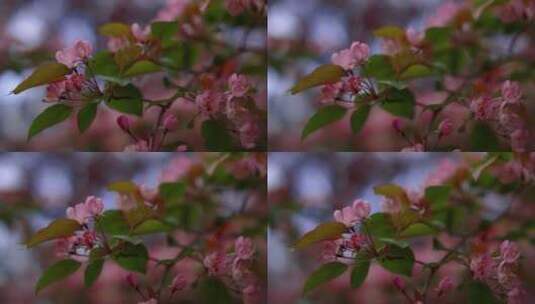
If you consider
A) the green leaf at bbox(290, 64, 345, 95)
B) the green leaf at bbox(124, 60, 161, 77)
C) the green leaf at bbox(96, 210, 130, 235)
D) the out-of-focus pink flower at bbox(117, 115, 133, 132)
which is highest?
the green leaf at bbox(124, 60, 161, 77)

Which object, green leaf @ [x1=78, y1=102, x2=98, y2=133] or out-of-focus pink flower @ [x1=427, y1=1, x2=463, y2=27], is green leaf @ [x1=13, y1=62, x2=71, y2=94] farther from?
out-of-focus pink flower @ [x1=427, y1=1, x2=463, y2=27]

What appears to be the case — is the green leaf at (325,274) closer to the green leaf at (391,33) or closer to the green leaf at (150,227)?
the green leaf at (150,227)

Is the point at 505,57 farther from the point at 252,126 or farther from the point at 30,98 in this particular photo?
the point at 30,98

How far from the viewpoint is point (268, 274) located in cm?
163

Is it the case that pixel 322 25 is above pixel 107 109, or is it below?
above

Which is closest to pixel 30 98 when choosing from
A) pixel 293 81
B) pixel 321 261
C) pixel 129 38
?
pixel 129 38

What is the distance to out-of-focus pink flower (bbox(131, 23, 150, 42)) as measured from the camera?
5.36 feet

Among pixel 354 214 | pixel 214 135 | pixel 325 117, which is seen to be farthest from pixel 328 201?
pixel 214 135

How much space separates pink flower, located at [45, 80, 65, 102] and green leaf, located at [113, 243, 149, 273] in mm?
360

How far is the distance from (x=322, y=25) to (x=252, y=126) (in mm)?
281

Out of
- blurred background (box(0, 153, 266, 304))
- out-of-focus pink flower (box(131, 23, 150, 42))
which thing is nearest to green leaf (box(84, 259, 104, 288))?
blurred background (box(0, 153, 266, 304))

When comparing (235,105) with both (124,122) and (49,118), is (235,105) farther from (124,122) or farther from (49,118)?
(49,118)

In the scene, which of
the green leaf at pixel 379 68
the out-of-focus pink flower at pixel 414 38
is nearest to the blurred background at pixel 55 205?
the green leaf at pixel 379 68

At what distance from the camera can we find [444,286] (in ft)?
5.19
